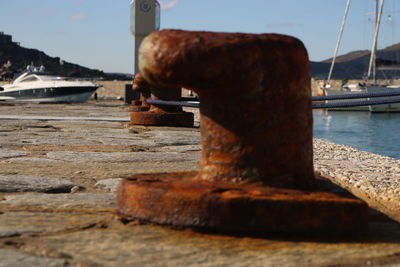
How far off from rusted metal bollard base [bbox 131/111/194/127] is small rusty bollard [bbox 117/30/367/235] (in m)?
3.79

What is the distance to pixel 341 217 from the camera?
5.24ft

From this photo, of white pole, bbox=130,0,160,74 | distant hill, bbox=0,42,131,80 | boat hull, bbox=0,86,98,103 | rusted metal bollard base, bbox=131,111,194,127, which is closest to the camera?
rusted metal bollard base, bbox=131,111,194,127

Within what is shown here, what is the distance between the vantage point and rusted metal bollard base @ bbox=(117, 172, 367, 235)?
1539 millimetres

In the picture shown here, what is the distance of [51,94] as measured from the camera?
73.2ft

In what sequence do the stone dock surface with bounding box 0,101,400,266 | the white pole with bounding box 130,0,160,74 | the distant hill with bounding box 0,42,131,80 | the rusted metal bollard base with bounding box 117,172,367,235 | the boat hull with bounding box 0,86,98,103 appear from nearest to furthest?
the stone dock surface with bounding box 0,101,400,266, the rusted metal bollard base with bounding box 117,172,367,235, the white pole with bounding box 130,0,160,74, the boat hull with bounding box 0,86,98,103, the distant hill with bounding box 0,42,131,80

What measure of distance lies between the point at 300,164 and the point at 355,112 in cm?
3797

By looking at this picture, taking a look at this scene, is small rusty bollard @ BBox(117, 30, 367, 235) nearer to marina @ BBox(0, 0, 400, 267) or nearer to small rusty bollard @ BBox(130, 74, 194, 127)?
marina @ BBox(0, 0, 400, 267)

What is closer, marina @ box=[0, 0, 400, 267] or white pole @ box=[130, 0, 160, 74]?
marina @ box=[0, 0, 400, 267]

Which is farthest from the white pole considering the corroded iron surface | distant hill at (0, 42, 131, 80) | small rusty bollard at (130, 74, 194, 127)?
distant hill at (0, 42, 131, 80)

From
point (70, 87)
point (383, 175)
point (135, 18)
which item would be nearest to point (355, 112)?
point (70, 87)

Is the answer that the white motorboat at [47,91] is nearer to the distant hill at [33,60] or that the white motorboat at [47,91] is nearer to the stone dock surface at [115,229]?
the stone dock surface at [115,229]

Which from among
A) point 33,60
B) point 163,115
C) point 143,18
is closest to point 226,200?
point 163,115

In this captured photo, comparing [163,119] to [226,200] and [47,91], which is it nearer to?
[226,200]

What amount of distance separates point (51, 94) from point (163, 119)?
17434 mm
